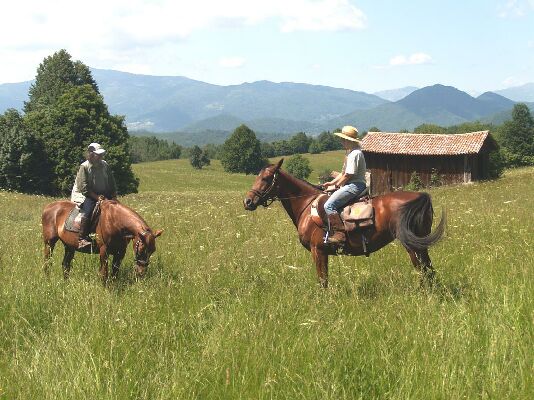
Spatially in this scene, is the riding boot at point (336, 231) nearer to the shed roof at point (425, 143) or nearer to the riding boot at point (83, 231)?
the riding boot at point (83, 231)

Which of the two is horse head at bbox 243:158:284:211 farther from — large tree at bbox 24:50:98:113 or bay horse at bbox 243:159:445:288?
large tree at bbox 24:50:98:113

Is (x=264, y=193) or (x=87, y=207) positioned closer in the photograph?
(x=264, y=193)

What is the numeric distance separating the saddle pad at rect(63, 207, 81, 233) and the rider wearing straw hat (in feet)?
15.2

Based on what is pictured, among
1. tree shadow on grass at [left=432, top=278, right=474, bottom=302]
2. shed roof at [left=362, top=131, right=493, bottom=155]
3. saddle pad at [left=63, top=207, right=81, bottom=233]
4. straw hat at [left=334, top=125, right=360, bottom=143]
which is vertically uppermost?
shed roof at [left=362, top=131, right=493, bottom=155]

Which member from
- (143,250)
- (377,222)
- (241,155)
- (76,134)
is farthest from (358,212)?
(241,155)

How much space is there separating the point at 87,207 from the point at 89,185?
0.44m

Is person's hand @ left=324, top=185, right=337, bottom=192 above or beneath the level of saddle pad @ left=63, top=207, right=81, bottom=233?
above

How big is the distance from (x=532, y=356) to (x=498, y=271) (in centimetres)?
323

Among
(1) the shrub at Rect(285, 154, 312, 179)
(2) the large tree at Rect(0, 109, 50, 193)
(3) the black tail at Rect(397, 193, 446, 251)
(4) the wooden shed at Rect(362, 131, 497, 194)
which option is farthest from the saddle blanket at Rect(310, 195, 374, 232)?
(1) the shrub at Rect(285, 154, 312, 179)

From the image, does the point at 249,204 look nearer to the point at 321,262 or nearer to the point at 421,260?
the point at 321,262

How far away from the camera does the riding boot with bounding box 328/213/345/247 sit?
7.60 m

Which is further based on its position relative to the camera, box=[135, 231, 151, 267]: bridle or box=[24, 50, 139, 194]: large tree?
box=[24, 50, 139, 194]: large tree

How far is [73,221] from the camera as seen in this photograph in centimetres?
880

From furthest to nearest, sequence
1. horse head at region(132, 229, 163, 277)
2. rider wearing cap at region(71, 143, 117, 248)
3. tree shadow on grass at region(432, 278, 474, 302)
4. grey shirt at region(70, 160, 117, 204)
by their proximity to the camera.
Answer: grey shirt at region(70, 160, 117, 204) < rider wearing cap at region(71, 143, 117, 248) < horse head at region(132, 229, 163, 277) < tree shadow on grass at region(432, 278, 474, 302)
